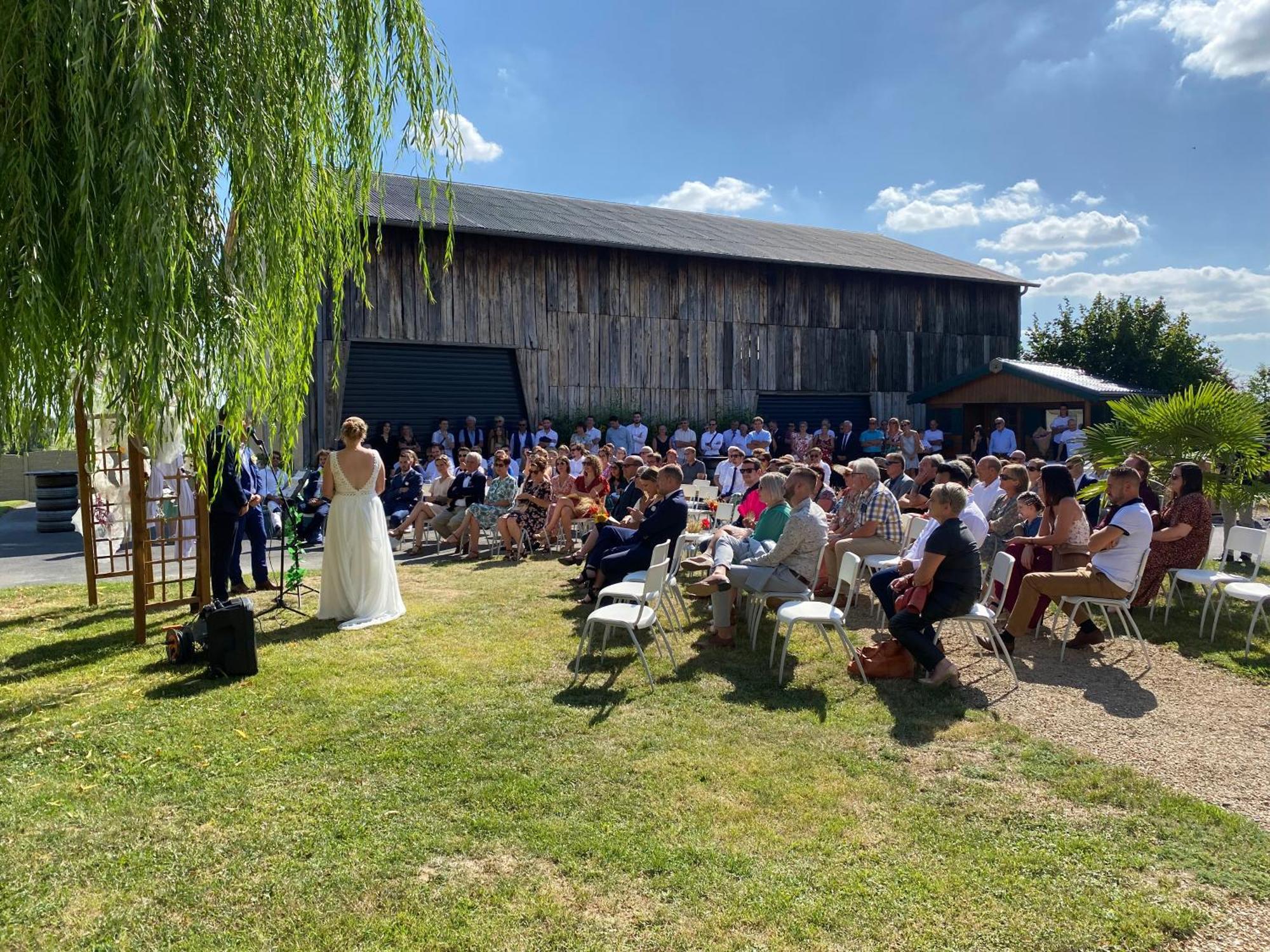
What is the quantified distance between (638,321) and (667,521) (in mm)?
14936

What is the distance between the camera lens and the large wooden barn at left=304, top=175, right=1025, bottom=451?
1894 centimetres

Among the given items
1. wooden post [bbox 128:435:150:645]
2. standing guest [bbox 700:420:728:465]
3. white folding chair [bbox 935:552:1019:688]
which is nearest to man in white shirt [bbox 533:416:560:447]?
standing guest [bbox 700:420:728:465]

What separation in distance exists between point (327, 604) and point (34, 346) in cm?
389

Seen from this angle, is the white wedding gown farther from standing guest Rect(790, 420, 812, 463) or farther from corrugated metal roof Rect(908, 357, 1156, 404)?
corrugated metal roof Rect(908, 357, 1156, 404)

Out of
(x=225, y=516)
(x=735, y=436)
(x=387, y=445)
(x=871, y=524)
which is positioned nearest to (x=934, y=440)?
(x=735, y=436)

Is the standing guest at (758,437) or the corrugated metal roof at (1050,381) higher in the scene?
the corrugated metal roof at (1050,381)

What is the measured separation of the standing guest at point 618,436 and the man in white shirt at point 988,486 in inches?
462

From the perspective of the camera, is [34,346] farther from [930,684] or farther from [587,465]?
[587,465]

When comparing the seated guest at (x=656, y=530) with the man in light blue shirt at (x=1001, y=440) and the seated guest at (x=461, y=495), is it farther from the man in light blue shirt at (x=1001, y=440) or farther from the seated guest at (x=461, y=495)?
the man in light blue shirt at (x=1001, y=440)

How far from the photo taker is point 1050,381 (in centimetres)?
2147

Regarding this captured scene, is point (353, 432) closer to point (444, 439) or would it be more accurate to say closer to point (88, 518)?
point (88, 518)

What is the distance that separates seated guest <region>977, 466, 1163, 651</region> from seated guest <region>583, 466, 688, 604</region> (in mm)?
2931

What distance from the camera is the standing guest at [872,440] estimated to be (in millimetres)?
21328

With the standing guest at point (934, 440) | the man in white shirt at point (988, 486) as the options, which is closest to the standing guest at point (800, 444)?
the standing guest at point (934, 440)
